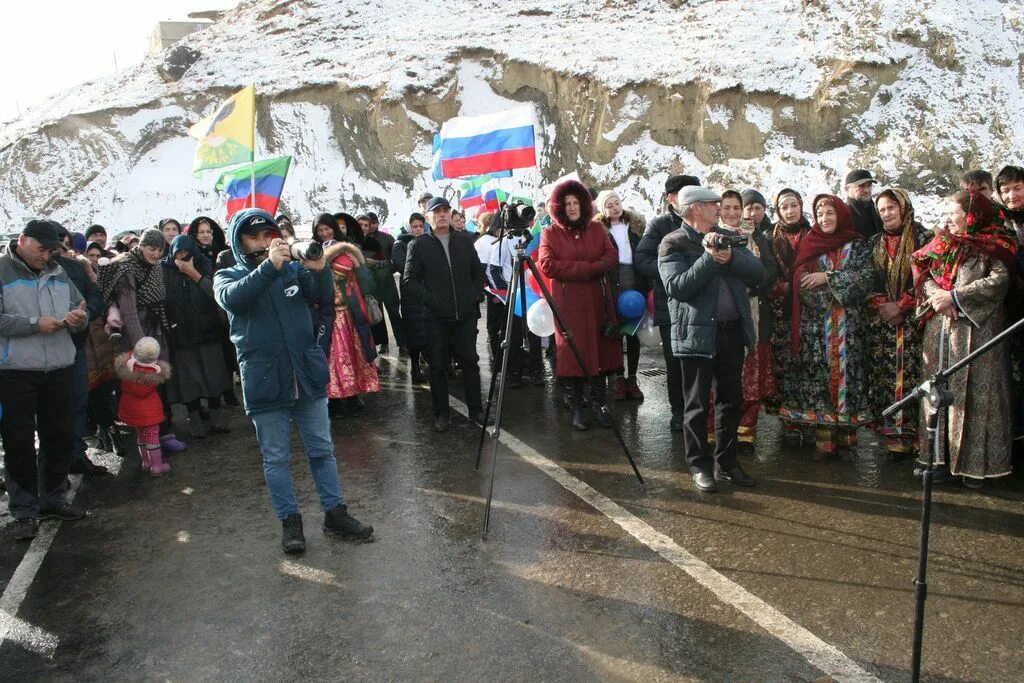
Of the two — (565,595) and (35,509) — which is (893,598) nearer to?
(565,595)

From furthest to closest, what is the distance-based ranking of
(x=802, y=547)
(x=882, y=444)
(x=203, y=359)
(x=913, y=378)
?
(x=203, y=359)
(x=882, y=444)
(x=913, y=378)
(x=802, y=547)

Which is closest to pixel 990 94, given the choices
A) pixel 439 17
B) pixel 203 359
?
pixel 439 17

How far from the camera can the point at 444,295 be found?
6.98m

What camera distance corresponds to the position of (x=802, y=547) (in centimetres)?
423

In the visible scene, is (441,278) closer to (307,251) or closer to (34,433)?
(307,251)

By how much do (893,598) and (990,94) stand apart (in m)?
34.4

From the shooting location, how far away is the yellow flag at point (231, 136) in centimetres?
1178

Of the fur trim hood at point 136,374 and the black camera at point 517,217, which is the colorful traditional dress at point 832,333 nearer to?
the black camera at point 517,217

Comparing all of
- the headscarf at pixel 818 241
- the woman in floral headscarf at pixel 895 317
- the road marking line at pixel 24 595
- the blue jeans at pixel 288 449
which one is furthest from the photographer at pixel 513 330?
the road marking line at pixel 24 595

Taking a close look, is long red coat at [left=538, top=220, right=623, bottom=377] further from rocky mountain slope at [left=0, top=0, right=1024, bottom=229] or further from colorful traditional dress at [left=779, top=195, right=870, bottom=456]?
rocky mountain slope at [left=0, top=0, right=1024, bottom=229]

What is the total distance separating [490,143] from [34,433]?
6.39 meters

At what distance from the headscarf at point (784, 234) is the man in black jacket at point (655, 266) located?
26.7 inches

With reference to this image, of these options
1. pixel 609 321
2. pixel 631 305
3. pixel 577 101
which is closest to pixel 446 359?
pixel 609 321

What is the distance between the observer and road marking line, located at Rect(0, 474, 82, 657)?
12.2ft
